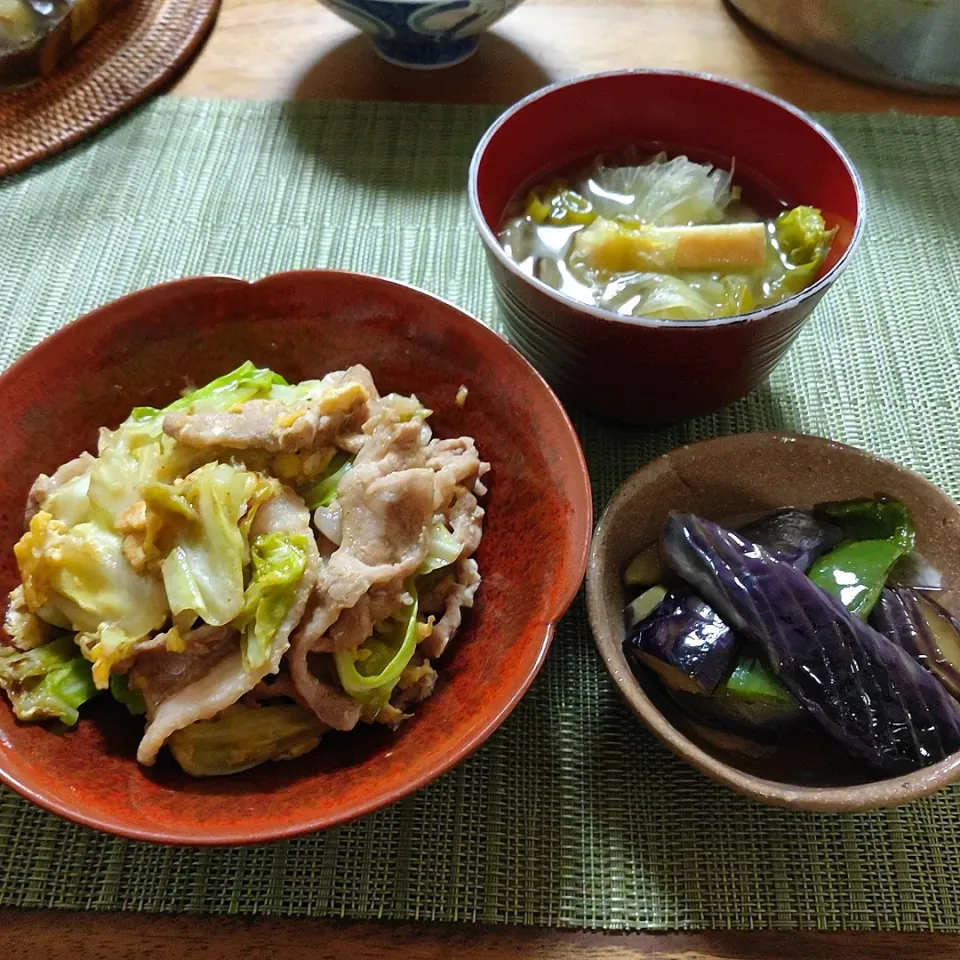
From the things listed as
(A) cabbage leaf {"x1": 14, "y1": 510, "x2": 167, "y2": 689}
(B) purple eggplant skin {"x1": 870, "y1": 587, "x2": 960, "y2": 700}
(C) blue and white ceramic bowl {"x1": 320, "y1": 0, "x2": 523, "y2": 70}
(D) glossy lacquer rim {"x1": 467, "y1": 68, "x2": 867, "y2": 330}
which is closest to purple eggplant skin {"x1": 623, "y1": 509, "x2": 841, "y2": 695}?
(B) purple eggplant skin {"x1": 870, "y1": 587, "x2": 960, "y2": 700}

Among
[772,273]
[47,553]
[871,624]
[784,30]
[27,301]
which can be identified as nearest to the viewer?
[47,553]

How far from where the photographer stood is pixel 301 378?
4.33ft

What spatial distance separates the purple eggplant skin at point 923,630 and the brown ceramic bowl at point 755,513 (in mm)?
62

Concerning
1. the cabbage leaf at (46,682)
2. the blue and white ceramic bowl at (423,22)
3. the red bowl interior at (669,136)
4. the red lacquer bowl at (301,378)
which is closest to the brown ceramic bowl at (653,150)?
the red bowl interior at (669,136)

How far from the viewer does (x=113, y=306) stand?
119 cm

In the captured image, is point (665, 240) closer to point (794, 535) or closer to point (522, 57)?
point (794, 535)

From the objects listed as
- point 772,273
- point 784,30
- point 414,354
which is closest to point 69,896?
point 414,354

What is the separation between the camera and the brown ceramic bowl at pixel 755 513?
3.10 ft

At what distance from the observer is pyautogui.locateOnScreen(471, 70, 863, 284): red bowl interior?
1360 millimetres

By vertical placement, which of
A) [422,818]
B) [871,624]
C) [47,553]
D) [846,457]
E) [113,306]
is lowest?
[422,818]

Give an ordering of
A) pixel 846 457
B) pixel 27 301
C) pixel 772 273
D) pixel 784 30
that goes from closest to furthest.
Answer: pixel 846 457
pixel 772 273
pixel 27 301
pixel 784 30

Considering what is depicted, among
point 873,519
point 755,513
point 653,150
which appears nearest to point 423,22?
point 653,150

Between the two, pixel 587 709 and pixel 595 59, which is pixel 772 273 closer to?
pixel 587 709

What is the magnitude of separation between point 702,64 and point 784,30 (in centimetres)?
24
